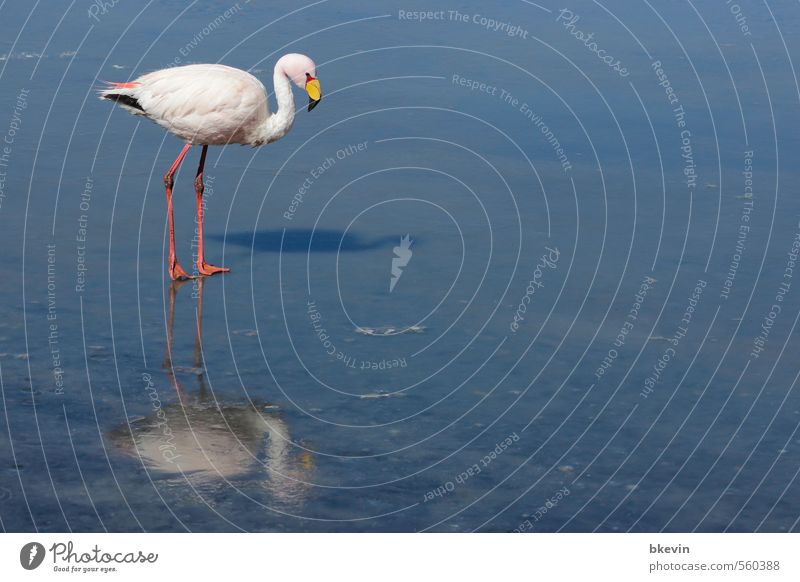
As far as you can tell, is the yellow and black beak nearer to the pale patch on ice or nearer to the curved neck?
the curved neck

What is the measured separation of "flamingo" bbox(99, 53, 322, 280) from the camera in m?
12.1

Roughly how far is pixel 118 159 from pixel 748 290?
6.60 m

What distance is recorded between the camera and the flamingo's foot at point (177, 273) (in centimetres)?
1188

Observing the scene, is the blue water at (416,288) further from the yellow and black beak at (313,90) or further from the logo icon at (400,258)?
the yellow and black beak at (313,90)

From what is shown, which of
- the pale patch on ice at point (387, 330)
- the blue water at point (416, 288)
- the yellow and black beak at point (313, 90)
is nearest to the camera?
the blue water at point (416, 288)

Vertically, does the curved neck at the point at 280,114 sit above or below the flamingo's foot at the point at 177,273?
above

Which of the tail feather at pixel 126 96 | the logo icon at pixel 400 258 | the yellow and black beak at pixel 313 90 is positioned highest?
the yellow and black beak at pixel 313 90

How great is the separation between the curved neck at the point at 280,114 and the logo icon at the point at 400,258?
4.64 feet

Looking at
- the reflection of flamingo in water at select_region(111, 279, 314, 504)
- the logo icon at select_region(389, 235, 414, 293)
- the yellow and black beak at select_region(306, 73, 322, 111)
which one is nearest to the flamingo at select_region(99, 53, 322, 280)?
the yellow and black beak at select_region(306, 73, 322, 111)

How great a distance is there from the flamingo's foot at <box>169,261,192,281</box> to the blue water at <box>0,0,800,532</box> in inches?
5.2

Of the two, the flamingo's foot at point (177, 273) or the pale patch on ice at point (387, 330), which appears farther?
the flamingo's foot at point (177, 273)

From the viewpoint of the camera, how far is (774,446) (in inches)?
354
